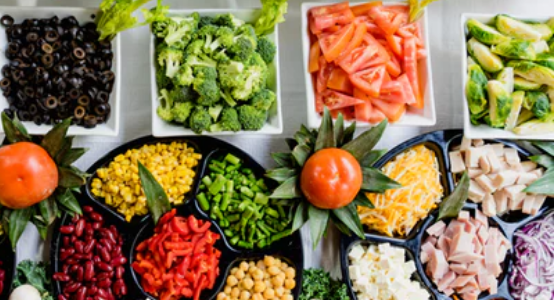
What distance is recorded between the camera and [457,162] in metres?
3.12

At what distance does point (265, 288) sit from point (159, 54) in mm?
1150

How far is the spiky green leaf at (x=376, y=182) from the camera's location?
2857 millimetres

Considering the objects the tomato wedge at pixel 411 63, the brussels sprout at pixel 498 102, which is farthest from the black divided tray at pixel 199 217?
the brussels sprout at pixel 498 102

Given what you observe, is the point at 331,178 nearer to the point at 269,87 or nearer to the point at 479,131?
the point at 269,87

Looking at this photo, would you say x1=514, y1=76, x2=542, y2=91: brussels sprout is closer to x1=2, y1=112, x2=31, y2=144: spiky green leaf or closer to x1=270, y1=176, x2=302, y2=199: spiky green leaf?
x1=270, y1=176, x2=302, y2=199: spiky green leaf

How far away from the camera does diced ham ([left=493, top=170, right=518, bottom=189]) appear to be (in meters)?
3.07

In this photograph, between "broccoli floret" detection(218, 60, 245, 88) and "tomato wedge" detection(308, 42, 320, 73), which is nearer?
"broccoli floret" detection(218, 60, 245, 88)

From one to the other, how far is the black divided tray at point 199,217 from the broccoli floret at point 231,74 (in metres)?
0.31

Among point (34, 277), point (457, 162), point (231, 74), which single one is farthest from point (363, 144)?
point (34, 277)

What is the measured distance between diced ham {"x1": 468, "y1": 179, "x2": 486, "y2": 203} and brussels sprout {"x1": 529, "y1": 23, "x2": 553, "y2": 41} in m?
0.75

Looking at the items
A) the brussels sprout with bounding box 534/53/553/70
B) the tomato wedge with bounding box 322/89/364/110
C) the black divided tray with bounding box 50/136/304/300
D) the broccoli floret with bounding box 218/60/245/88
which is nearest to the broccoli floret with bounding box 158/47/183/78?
the broccoli floret with bounding box 218/60/245/88

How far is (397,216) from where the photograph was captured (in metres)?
3.02

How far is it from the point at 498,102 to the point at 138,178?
1643 mm

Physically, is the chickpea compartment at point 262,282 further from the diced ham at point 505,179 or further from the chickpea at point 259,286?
the diced ham at point 505,179
